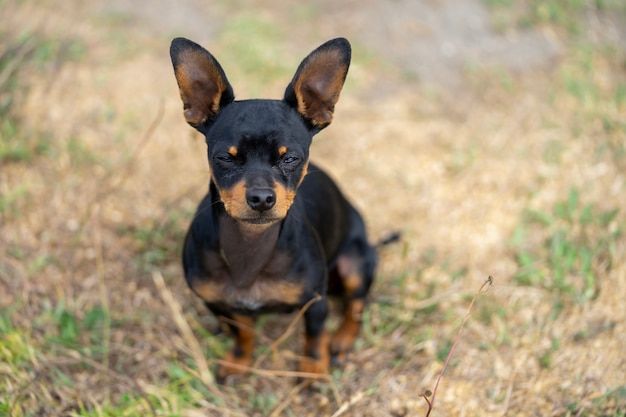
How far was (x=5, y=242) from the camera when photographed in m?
4.69

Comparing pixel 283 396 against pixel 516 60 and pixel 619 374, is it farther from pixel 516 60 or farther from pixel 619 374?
pixel 516 60

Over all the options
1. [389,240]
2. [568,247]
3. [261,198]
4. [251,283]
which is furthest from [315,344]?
[568,247]

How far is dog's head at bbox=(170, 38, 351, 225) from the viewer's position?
3.06 metres

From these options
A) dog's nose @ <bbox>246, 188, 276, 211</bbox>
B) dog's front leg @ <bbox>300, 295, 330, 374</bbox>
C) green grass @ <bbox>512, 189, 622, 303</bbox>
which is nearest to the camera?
dog's nose @ <bbox>246, 188, 276, 211</bbox>

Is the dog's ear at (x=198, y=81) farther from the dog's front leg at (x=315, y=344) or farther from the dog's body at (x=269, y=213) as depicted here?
the dog's front leg at (x=315, y=344)

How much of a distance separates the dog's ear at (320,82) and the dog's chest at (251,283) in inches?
32.0

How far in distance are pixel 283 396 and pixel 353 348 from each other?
647 mm

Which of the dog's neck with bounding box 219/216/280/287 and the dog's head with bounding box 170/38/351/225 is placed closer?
the dog's head with bounding box 170/38/351/225

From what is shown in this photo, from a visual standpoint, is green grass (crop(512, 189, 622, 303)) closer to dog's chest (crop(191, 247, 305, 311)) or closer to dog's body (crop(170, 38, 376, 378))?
dog's body (crop(170, 38, 376, 378))

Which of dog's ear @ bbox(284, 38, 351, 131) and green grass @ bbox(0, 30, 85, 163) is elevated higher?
dog's ear @ bbox(284, 38, 351, 131)

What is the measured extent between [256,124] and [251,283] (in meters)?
0.97

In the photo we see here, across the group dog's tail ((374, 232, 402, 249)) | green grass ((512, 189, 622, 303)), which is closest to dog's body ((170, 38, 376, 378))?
dog's tail ((374, 232, 402, 249))

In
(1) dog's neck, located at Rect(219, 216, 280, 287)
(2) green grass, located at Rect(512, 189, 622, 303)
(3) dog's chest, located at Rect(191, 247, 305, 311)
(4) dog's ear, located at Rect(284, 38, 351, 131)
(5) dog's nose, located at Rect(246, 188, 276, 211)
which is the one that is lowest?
(2) green grass, located at Rect(512, 189, 622, 303)

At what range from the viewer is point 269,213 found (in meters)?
3.04
